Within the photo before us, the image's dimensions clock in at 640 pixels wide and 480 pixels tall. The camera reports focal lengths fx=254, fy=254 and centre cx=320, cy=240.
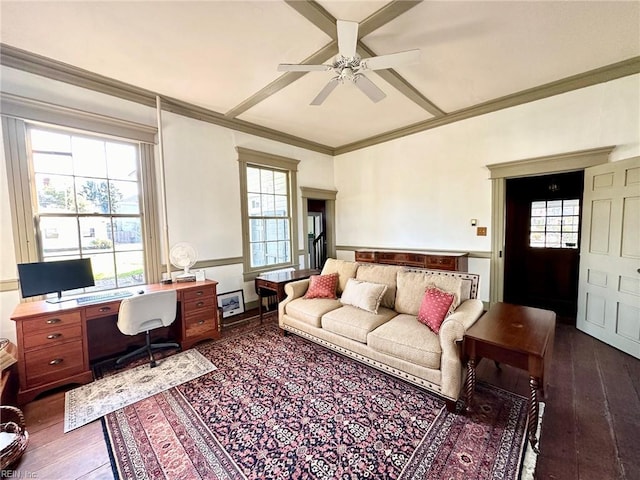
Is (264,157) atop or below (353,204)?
atop

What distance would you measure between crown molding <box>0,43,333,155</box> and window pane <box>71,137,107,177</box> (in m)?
0.60

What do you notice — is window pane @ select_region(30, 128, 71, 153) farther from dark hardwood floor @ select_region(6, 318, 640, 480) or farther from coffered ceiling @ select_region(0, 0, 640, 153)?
dark hardwood floor @ select_region(6, 318, 640, 480)

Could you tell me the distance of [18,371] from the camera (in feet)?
7.32

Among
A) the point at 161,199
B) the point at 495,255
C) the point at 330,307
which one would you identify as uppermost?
the point at 161,199

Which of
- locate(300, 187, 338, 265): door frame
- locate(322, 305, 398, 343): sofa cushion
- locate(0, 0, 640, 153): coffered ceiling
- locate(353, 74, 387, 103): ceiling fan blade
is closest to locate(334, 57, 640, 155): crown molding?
locate(0, 0, 640, 153): coffered ceiling

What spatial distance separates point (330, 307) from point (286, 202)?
2786mm

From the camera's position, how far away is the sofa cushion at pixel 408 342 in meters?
2.04

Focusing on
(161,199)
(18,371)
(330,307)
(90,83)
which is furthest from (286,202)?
(18,371)

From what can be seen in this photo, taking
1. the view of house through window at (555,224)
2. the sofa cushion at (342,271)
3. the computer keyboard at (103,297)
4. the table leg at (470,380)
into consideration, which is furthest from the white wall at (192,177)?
the view of house through window at (555,224)

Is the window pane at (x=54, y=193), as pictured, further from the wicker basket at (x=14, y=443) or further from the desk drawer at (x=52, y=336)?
the wicker basket at (x=14, y=443)

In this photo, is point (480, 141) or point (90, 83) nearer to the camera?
point (90, 83)

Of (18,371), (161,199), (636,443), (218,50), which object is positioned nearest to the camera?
(636,443)

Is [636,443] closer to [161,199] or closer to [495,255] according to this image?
[495,255]

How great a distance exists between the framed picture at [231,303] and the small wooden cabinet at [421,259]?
2473mm
